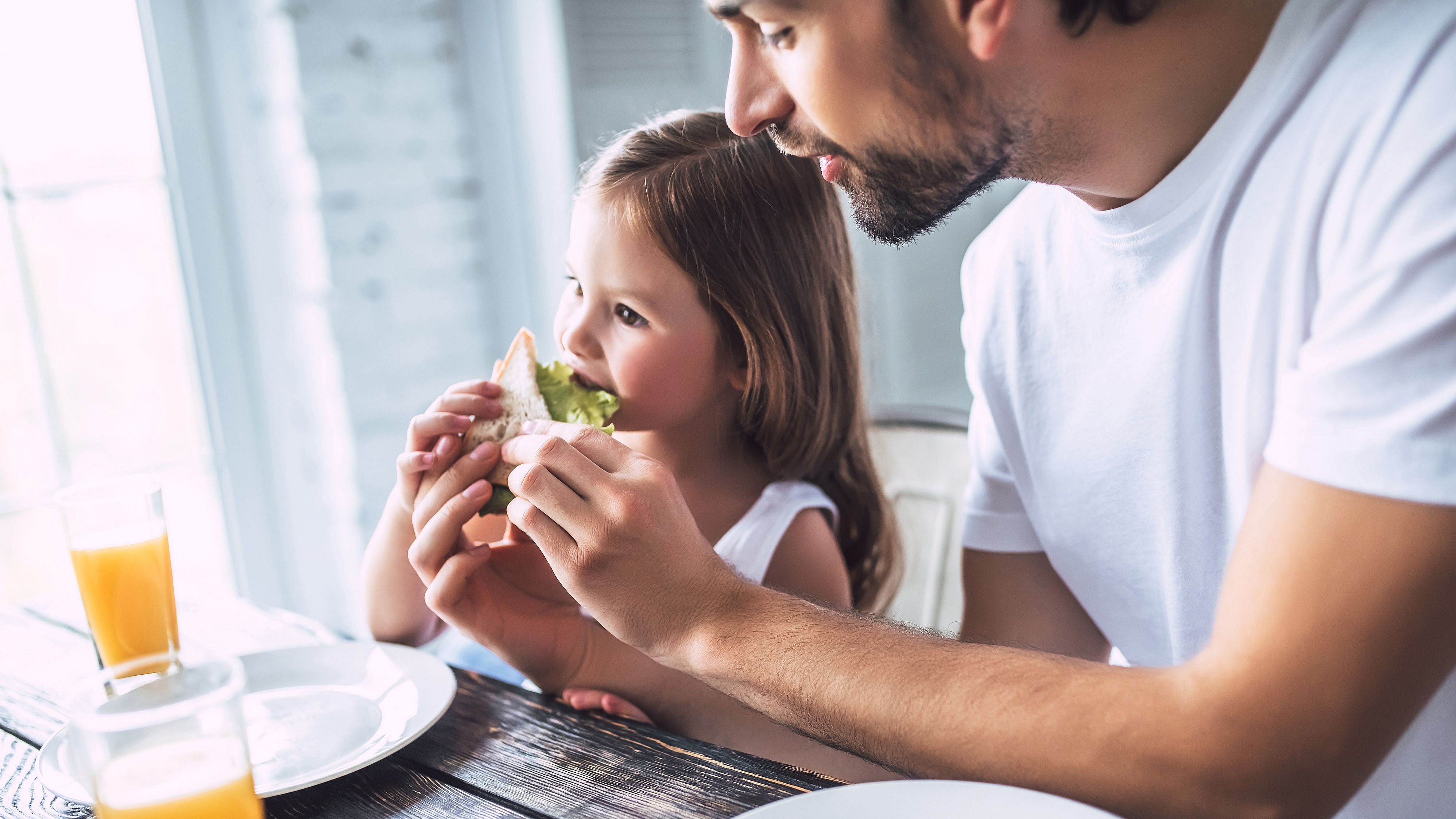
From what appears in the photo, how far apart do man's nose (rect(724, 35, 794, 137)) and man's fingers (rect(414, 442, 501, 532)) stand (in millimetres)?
471

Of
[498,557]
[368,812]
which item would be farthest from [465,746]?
[498,557]

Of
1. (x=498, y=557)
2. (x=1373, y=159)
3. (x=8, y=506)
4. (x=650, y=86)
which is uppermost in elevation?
(x=650, y=86)

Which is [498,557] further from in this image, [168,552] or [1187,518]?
[1187,518]

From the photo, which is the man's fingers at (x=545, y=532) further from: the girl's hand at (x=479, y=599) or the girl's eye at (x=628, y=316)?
the girl's eye at (x=628, y=316)

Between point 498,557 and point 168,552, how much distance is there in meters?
0.37

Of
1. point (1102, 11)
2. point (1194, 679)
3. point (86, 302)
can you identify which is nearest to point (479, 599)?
point (1194, 679)

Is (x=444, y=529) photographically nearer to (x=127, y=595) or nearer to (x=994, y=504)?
(x=127, y=595)

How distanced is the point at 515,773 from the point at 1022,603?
0.72 meters

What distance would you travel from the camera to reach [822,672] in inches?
33.0

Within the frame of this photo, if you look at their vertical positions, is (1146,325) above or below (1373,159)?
below

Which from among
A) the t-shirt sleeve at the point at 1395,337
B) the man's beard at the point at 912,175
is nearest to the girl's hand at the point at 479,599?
the man's beard at the point at 912,175

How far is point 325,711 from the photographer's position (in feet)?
3.40

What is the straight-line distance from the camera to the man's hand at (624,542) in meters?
0.92

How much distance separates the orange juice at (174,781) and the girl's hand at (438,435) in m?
0.55
